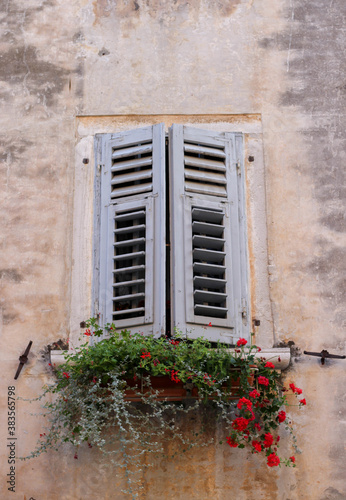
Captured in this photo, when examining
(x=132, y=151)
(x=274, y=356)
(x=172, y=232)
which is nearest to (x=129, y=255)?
(x=172, y=232)

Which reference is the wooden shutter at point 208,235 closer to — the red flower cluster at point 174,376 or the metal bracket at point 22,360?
the red flower cluster at point 174,376

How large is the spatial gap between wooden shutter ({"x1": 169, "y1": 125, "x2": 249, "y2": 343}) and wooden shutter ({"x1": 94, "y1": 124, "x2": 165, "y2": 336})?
128 millimetres

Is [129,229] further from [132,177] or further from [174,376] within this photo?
[174,376]

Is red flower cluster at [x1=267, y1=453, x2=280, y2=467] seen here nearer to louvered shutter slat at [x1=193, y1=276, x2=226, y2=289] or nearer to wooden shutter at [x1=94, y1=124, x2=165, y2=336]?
wooden shutter at [x1=94, y1=124, x2=165, y2=336]

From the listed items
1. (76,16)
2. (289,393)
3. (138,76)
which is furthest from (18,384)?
(76,16)

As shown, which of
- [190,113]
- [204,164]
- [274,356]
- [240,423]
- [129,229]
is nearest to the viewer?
[240,423]

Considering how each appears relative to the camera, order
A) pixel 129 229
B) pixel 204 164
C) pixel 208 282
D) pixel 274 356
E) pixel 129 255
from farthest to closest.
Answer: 1. pixel 204 164
2. pixel 129 229
3. pixel 129 255
4. pixel 208 282
5. pixel 274 356

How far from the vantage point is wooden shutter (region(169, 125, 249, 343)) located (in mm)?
6262

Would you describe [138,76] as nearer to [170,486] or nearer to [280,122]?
[280,122]

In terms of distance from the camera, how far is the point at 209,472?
238 inches

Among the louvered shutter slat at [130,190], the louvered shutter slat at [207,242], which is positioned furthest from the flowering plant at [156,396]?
the louvered shutter slat at [130,190]

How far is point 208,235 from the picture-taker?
21.8ft

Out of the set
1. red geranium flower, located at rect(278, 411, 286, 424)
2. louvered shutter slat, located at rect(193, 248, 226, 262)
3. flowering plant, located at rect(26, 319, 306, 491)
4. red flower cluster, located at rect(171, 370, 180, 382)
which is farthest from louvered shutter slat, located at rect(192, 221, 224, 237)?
red geranium flower, located at rect(278, 411, 286, 424)

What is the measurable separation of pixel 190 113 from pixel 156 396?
279 centimetres
